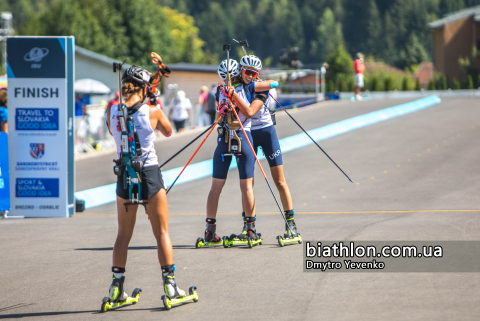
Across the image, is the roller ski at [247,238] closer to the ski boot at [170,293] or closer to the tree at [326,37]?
the ski boot at [170,293]

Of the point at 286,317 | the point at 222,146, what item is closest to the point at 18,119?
the point at 222,146

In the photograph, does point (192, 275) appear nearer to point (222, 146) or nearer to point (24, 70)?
point (222, 146)

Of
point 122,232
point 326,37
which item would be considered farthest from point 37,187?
point 326,37

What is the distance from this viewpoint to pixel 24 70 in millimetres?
9773

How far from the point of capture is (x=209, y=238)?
7.11 metres

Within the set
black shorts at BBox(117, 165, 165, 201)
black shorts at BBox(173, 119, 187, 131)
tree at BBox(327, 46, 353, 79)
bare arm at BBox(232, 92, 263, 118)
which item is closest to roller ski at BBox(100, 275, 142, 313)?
black shorts at BBox(117, 165, 165, 201)

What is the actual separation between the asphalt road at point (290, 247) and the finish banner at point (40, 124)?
52 cm

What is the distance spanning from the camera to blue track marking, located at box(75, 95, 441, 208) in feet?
39.1

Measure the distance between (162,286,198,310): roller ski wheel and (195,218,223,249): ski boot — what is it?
2.08 meters

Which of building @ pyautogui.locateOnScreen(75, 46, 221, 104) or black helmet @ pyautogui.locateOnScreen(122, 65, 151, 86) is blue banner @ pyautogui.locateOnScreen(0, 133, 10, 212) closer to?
black helmet @ pyautogui.locateOnScreen(122, 65, 151, 86)

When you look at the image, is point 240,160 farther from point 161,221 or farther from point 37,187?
point 37,187

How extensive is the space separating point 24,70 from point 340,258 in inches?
248

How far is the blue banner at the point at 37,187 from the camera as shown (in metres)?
9.95

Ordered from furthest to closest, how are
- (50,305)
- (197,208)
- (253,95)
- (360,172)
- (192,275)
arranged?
(360,172) → (197,208) → (253,95) → (192,275) → (50,305)
